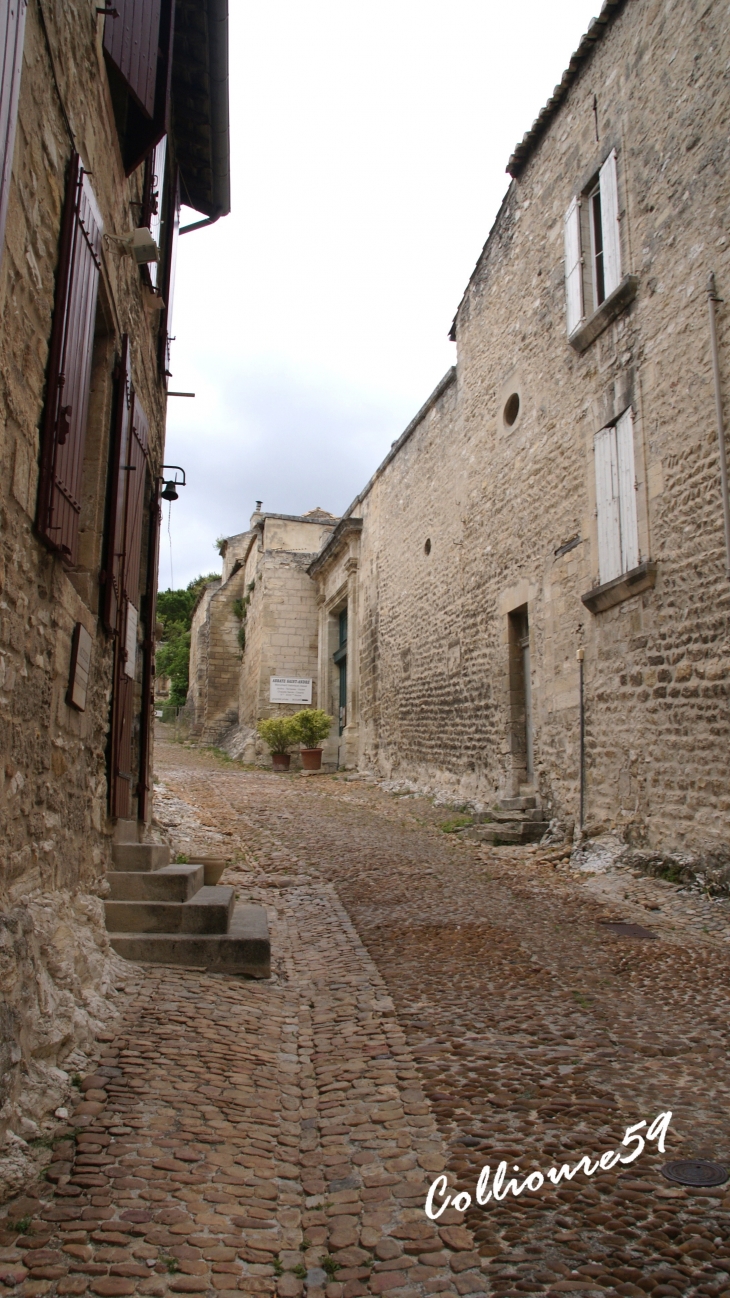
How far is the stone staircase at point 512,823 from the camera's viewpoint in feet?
28.5

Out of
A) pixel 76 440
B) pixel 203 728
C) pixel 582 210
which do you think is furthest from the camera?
pixel 203 728

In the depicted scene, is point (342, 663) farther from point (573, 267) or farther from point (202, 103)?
point (202, 103)

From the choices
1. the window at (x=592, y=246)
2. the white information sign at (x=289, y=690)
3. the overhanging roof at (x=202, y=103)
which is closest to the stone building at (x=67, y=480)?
the overhanging roof at (x=202, y=103)

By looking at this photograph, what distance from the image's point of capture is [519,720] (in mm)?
10078

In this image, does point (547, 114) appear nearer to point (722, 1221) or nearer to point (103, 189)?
point (103, 189)

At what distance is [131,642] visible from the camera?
5.45 meters

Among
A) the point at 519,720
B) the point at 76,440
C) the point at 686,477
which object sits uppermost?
the point at 686,477

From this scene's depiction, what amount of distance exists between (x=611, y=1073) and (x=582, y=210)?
8344 millimetres

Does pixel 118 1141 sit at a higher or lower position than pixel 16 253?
lower

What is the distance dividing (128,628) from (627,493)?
178 inches

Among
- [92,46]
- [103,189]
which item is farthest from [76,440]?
[92,46]

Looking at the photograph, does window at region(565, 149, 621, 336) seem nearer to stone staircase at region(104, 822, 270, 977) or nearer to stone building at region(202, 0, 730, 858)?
stone building at region(202, 0, 730, 858)

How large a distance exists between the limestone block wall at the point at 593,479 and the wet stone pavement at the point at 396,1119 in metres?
2.02
